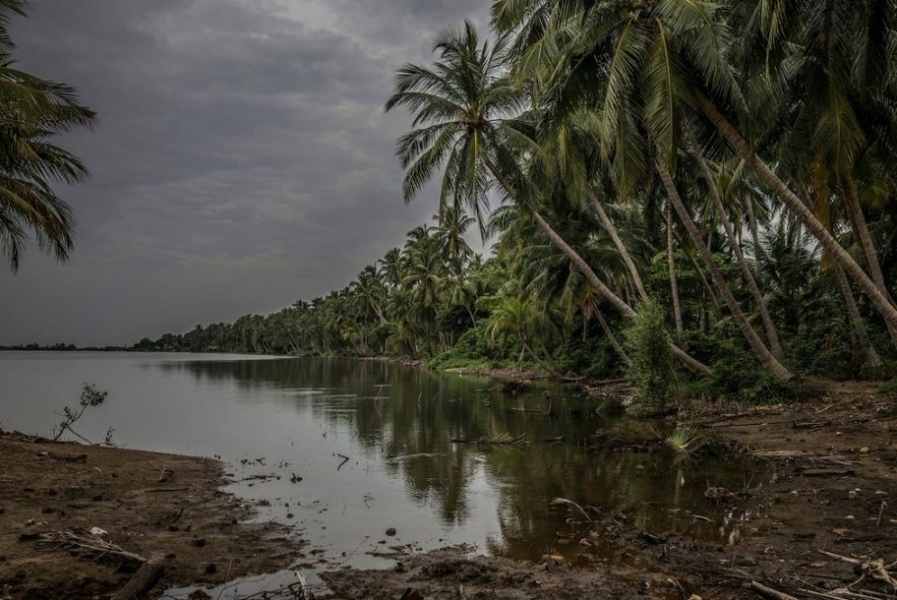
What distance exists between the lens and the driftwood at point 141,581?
5570 mm

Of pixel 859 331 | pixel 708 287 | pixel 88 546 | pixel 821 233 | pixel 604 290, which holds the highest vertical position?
pixel 708 287

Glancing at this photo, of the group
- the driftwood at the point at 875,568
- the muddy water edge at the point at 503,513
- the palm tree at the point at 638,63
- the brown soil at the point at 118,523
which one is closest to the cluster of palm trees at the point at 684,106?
the palm tree at the point at 638,63

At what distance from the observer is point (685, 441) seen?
1380cm

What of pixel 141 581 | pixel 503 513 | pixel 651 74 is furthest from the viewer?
pixel 651 74

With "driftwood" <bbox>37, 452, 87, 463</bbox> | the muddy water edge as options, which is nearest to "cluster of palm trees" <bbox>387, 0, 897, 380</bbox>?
the muddy water edge

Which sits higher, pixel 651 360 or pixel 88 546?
pixel 651 360

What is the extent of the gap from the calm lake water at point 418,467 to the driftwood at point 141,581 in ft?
5.87

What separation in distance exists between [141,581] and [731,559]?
6243 mm

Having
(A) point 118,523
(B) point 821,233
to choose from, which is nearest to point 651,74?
(B) point 821,233

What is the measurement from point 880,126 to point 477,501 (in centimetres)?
1382

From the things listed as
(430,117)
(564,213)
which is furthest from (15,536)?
(564,213)

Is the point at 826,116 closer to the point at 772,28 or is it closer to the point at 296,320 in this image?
the point at 772,28

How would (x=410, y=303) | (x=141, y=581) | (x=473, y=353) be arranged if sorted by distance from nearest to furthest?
(x=141, y=581) < (x=473, y=353) < (x=410, y=303)

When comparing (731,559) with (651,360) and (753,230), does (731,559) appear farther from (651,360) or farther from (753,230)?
(753,230)
